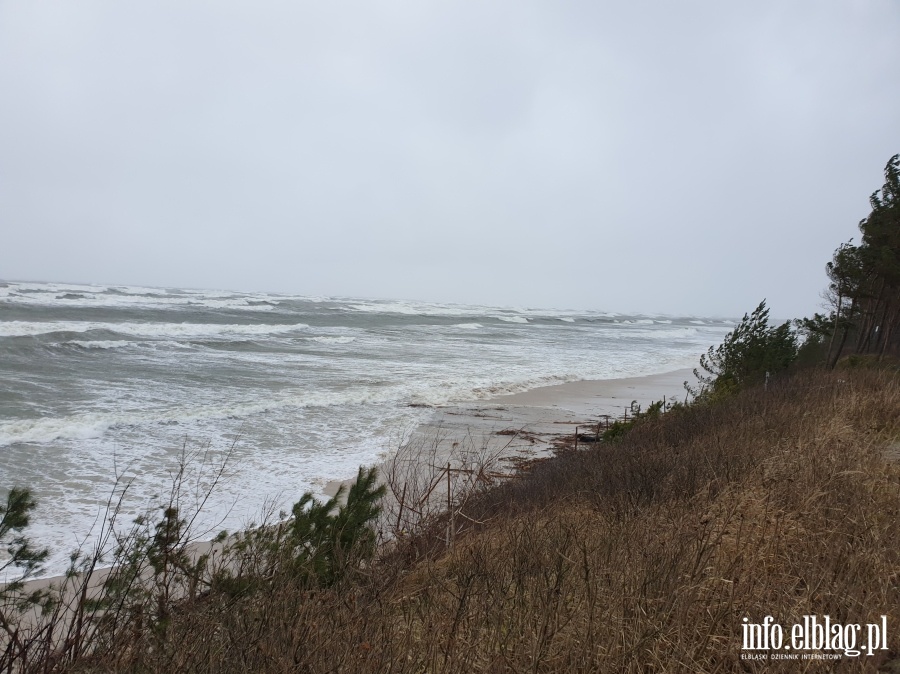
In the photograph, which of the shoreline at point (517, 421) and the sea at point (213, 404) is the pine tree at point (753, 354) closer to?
the shoreline at point (517, 421)

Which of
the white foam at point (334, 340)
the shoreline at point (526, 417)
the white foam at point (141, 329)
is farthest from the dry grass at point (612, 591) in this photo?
the white foam at point (141, 329)

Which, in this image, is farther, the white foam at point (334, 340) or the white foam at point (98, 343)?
the white foam at point (334, 340)

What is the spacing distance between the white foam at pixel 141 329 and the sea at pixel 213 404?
0.16 meters

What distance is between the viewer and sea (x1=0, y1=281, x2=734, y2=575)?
8.09 m

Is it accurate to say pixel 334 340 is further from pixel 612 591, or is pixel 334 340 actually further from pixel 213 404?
pixel 612 591

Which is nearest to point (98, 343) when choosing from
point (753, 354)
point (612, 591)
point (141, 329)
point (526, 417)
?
point (141, 329)

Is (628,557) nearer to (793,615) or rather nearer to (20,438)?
(793,615)

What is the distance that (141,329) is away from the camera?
114 feet

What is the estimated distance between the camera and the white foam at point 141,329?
28.9 metres

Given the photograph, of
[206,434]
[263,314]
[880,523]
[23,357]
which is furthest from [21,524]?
[263,314]

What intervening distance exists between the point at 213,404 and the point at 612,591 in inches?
537

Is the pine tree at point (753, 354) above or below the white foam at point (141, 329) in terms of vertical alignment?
above

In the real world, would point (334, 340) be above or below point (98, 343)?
above

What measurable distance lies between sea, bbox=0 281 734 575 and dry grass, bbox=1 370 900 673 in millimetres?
1197
